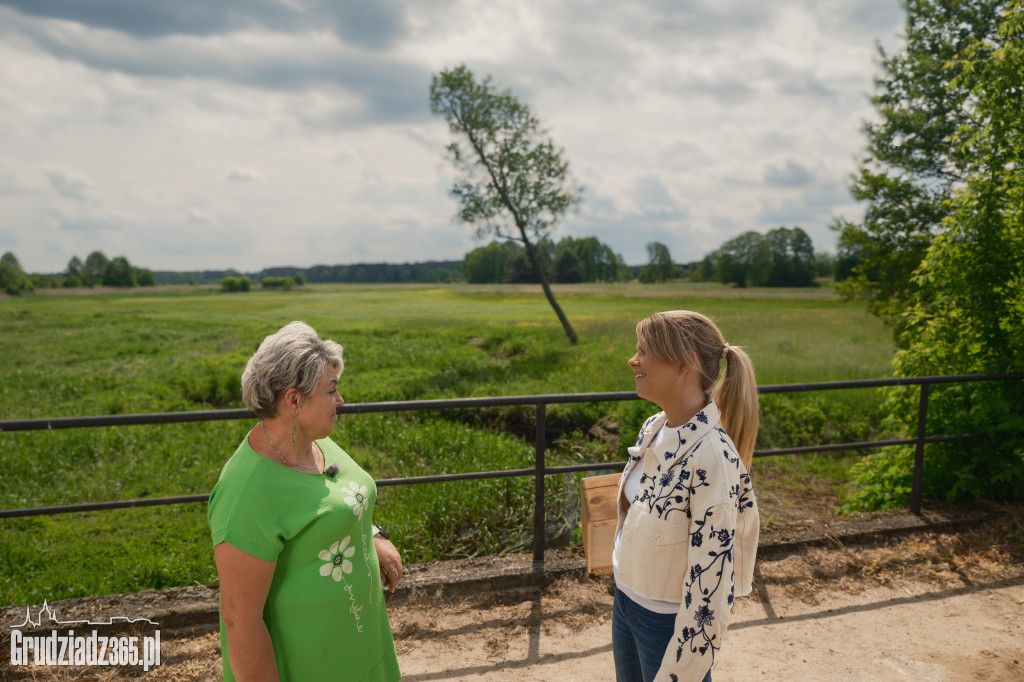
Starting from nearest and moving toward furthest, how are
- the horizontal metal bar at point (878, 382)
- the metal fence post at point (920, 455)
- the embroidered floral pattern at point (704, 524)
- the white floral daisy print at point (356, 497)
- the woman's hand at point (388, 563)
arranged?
the embroidered floral pattern at point (704, 524)
the white floral daisy print at point (356, 497)
the woman's hand at point (388, 563)
the horizontal metal bar at point (878, 382)
the metal fence post at point (920, 455)

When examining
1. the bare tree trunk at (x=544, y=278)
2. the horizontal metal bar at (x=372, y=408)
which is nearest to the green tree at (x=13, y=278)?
the bare tree trunk at (x=544, y=278)

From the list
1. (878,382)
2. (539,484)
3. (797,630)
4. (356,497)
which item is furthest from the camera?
(878,382)

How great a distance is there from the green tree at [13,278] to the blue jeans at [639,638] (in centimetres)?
4014

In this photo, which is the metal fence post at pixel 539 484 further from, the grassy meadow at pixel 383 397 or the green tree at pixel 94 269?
the green tree at pixel 94 269

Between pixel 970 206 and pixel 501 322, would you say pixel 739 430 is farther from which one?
pixel 501 322

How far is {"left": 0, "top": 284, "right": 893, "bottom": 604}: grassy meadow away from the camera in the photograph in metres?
6.40

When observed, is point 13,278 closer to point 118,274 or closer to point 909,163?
point 118,274

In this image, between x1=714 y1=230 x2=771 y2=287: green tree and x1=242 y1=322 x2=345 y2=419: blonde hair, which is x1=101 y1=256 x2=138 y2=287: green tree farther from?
x1=242 y1=322 x2=345 y2=419: blonde hair

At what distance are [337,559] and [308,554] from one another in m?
0.10

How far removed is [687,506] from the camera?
62.6 inches

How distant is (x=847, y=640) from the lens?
3.11 meters

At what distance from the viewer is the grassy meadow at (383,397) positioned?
21.0 ft

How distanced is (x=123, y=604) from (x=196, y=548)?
351 cm

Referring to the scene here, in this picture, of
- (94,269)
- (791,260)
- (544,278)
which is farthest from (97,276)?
(791,260)
